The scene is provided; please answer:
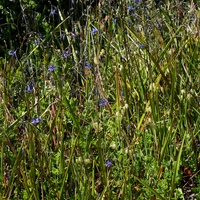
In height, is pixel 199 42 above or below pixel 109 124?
above

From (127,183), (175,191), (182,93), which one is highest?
(182,93)

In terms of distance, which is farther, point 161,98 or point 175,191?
point 161,98

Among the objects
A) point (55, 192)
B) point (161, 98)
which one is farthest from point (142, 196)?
point (161, 98)

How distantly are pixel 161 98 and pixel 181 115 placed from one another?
423mm

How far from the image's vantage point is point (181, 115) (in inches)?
103

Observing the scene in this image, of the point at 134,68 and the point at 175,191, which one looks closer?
the point at 175,191

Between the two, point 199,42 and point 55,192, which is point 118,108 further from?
point 199,42

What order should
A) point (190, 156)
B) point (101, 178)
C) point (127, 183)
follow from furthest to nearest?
point (190, 156) < point (101, 178) < point (127, 183)

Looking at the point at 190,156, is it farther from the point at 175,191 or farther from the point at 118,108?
the point at 118,108

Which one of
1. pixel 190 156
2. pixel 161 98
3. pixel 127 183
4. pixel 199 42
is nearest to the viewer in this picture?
pixel 127 183

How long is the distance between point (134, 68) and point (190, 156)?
744 millimetres

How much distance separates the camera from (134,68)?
3135mm

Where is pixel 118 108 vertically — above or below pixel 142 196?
above

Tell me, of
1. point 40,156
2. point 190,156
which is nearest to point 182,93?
point 190,156
